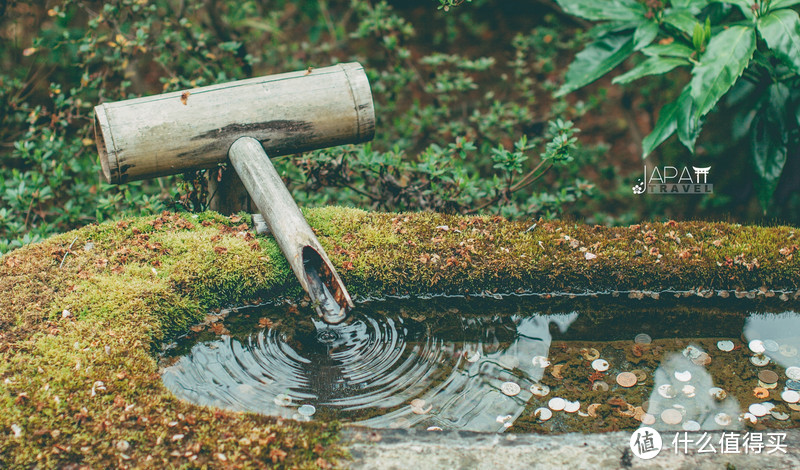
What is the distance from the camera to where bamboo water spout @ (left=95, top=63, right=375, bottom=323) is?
2840 mm

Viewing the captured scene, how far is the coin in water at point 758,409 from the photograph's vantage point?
2451 millimetres

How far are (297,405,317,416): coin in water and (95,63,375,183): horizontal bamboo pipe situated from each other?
1.45 meters

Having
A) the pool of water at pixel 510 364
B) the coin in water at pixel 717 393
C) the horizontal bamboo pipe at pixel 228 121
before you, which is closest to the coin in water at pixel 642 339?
the pool of water at pixel 510 364

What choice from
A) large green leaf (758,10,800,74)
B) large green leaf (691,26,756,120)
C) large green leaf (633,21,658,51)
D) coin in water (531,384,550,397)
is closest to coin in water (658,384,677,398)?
coin in water (531,384,550,397)

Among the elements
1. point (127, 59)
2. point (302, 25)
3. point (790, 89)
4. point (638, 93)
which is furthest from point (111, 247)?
point (638, 93)

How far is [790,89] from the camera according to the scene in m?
3.50

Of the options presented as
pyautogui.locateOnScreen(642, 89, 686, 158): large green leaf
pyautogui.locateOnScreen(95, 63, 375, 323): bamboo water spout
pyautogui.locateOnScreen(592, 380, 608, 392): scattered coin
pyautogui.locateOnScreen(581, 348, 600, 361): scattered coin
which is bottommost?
pyautogui.locateOnScreen(592, 380, 608, 392): scattered coin

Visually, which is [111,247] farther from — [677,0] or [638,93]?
[638,93]

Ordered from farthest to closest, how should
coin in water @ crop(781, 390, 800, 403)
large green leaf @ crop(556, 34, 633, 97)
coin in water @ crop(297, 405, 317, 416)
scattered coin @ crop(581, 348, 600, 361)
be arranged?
large green leaf @ crop(556, 34, 633, 97) < scattered coin @ crop(581, 348, 600, 361) < coin in water @ crop(781, 390, 800, 403) < coin in water @ crop(297, 405, 317, 416)

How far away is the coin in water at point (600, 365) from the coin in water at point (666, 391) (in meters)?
0.24

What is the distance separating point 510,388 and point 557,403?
0.20 metres

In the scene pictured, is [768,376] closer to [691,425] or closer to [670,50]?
[691,425]

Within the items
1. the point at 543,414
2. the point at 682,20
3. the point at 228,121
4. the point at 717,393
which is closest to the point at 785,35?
the point at 682,20

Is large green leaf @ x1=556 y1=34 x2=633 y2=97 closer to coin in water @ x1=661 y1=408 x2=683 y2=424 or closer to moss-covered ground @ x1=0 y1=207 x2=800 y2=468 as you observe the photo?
moss-covered ground @ x1=0 y1=207 x2=800 y2=468
